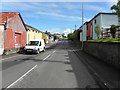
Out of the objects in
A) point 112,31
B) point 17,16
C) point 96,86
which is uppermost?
point 17,16

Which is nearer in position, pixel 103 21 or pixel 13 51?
pixel 13 51

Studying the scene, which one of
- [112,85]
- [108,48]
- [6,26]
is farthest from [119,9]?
[6,26]

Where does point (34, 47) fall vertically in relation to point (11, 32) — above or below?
below

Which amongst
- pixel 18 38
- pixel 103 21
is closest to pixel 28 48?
pixel 18 38

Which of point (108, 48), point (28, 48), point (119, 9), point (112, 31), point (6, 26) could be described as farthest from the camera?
point (112, 31)

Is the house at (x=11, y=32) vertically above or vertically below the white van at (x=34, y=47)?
above

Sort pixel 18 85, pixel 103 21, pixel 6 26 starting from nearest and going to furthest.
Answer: pixel 18 85
pixel 6 26
pixel 103 21

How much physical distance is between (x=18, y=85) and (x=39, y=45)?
24618mm

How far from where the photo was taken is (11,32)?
37281 mm

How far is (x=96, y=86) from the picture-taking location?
9.30 m

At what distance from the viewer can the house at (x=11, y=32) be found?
106 feet

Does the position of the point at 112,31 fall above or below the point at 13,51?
above

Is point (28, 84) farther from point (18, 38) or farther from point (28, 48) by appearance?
point (18, 38)

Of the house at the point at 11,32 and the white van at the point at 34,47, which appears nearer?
the white van at the point at 34,47
